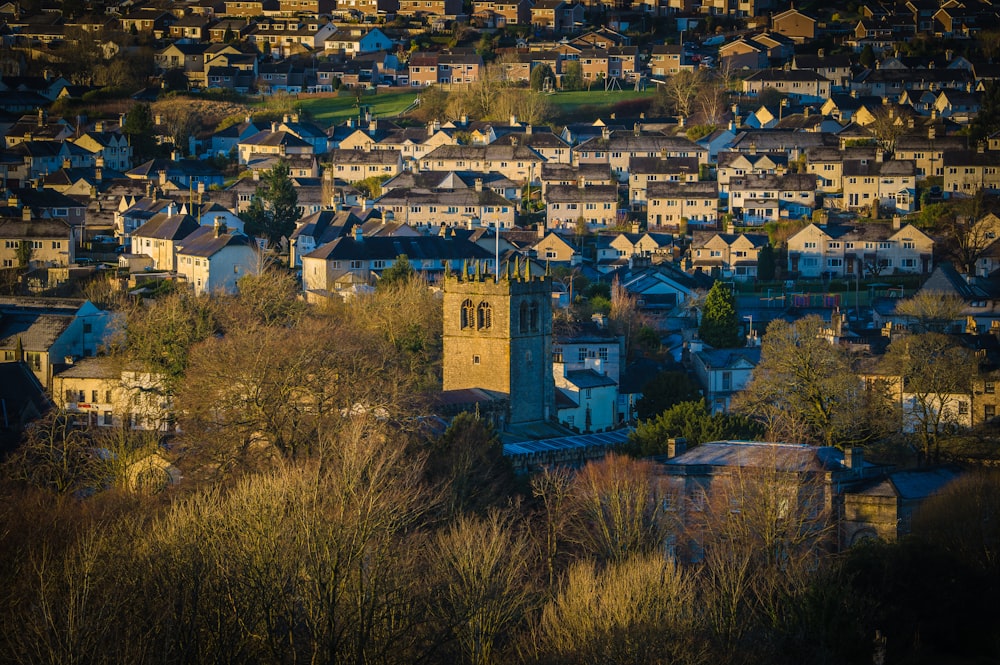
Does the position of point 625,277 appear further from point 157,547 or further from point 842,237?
point 157,547

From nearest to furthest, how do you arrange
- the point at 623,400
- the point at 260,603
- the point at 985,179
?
the point at 260,603 → the point at 623,400 → the point at 985,179

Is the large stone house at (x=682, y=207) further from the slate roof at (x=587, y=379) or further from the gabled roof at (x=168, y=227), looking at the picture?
the slate roof at (x=587, y=379)

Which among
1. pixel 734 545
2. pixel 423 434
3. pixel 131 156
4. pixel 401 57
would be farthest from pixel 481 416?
pixel 401 57

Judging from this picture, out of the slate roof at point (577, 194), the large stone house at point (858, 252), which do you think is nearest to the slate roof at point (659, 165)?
the slate roof at point (577, 194)

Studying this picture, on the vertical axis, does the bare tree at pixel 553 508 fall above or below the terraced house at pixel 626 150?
below

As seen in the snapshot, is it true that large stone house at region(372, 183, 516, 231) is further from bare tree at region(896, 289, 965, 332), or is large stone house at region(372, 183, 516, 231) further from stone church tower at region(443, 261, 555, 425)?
stone church tower at region(443, 261, 555, 425)

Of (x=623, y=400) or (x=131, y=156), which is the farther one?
(x=131, y=156)
